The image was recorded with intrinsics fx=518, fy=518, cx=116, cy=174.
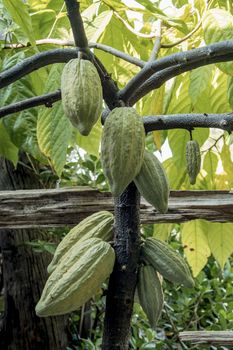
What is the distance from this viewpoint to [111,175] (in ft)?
1.50

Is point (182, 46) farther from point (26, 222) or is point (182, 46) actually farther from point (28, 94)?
point (26, 222)

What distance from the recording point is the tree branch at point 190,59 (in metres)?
0.47

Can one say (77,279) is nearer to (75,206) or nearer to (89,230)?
(89,230)

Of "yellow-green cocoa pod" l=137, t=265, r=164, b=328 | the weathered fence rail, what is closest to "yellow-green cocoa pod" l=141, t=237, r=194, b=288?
"yellow-green cocoa pod" l=137, t=265, r=164, b=328

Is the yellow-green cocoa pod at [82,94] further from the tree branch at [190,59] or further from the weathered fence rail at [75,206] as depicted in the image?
the weathered fence rail at [75,206]

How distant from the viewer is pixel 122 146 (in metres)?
0.45

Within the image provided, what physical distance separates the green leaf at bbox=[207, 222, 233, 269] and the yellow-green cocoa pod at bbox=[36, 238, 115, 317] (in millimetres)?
648

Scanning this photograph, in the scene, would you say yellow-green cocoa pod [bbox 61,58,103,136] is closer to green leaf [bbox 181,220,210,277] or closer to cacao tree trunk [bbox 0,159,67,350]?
green leaf [bbox 181,220,210,277]

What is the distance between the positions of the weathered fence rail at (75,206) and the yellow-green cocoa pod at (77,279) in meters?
0.40

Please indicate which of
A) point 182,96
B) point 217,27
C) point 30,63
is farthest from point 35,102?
point 182,96

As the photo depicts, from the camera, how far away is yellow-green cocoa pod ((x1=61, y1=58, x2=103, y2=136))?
0.45m

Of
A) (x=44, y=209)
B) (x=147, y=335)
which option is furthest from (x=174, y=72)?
(x=147, y=335)

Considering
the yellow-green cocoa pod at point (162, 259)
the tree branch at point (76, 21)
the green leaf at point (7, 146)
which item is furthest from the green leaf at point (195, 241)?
the tree branch at point (76, 21)

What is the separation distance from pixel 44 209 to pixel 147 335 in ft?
4.06
